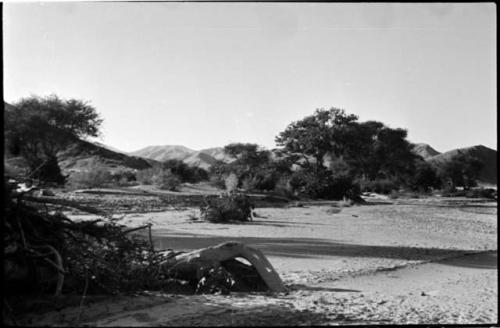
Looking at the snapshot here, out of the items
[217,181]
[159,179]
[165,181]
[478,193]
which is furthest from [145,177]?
[478,193]

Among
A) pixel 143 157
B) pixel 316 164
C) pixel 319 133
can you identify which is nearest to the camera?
pixel 319 133

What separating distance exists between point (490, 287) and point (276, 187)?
787 inches

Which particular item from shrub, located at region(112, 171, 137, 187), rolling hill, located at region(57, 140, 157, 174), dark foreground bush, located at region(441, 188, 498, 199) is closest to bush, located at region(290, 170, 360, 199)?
shrub, located at region(112, 171, 137, 187)

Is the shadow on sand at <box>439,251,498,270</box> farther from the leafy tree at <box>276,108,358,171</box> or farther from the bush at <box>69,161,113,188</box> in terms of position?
the leafy tree at <box>276,108,358,171</box>

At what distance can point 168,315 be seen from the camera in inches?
144

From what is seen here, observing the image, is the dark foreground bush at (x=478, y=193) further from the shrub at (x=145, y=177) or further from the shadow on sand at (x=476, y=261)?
the shadow on sand at (x=476, y=261)

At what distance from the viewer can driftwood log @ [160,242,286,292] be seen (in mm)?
4715

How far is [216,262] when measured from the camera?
4758mm

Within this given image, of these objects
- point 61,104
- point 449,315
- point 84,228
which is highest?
point 61,104

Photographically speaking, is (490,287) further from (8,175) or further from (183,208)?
(183,208)

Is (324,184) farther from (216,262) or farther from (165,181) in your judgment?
(216,262)

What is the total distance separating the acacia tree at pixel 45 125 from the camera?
33.7 feet

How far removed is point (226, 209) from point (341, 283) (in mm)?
7045

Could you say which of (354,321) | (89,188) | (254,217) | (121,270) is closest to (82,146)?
(89,188)
